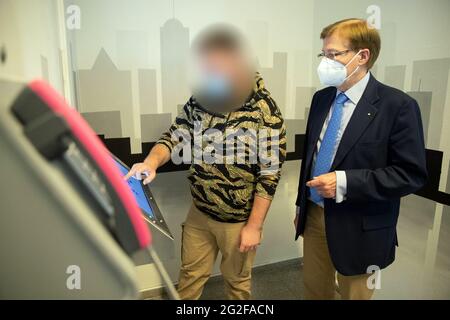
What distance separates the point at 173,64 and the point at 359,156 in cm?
102

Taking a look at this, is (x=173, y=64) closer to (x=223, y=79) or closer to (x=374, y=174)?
(x=223, y=79)

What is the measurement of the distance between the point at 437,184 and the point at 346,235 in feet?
2.75

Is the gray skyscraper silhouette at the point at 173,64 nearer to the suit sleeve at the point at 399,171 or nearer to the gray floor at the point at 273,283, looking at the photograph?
the suit sleeve at the point at 399,171

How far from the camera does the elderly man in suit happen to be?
1.04m

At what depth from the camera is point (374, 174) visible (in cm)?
105

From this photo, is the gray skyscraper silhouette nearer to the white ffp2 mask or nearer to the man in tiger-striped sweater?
the man in tiger-striped sweater

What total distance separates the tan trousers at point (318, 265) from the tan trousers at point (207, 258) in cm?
26

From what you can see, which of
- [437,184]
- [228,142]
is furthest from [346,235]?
[437,184]

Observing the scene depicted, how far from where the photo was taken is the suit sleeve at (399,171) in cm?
103

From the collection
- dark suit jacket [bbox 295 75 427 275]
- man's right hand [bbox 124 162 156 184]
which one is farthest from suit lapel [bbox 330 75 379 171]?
man's right hand [bbox 124 162 156 184]
